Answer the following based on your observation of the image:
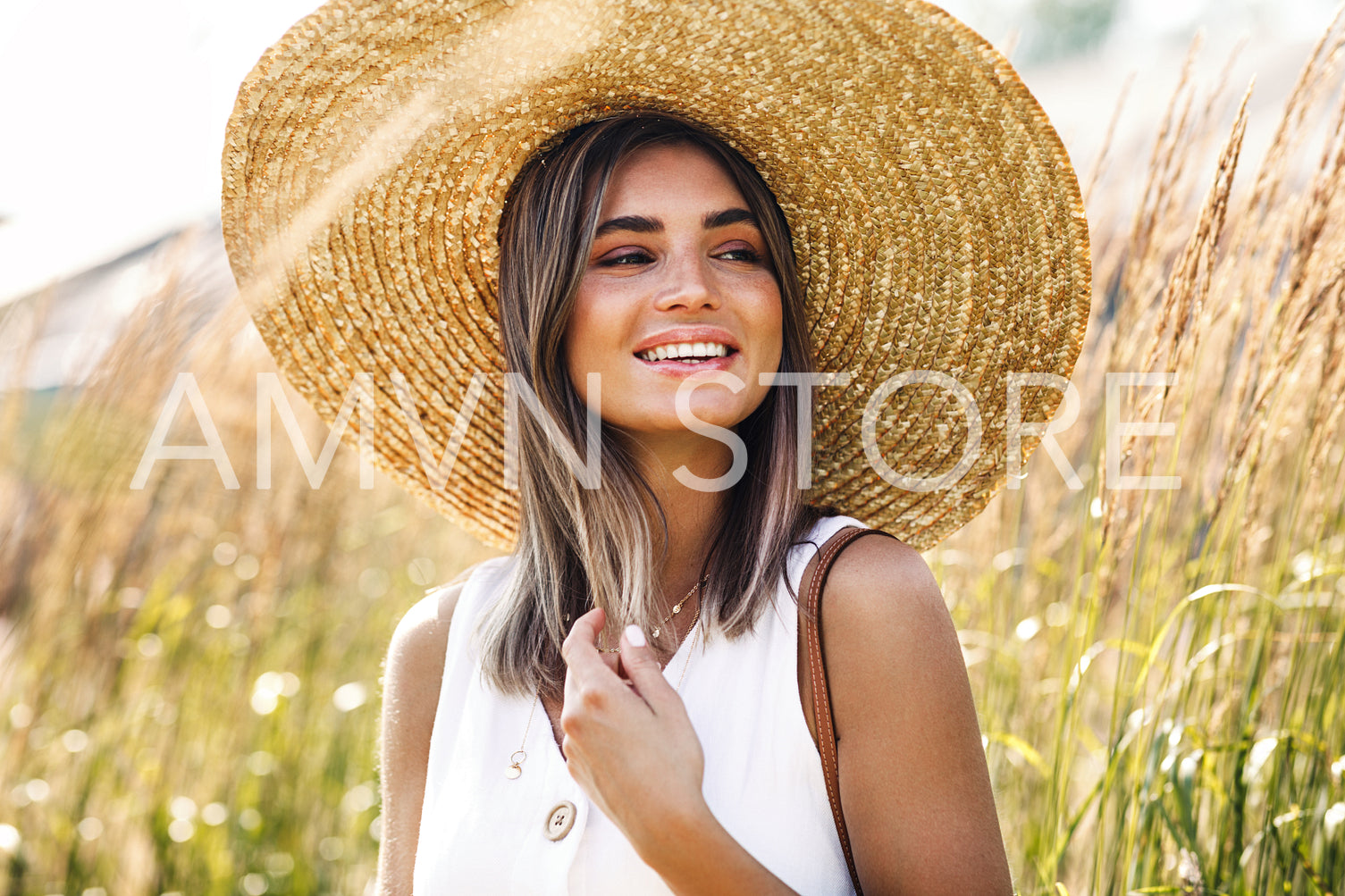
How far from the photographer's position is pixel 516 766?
1561 mm

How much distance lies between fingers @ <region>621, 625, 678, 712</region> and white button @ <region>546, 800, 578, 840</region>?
22 centimetres

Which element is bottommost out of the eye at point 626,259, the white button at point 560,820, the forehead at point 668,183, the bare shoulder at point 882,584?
the white button at point 560,820

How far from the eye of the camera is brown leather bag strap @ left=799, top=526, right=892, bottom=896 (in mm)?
1387

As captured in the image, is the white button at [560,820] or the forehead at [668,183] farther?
the forehead at [668,183]

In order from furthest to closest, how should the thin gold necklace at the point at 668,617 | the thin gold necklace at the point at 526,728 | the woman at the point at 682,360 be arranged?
1. the thin gold necklace at the point at 668,617
2. the thin gold necklace at the point at 526,728
3. the woman at the point at 682,360

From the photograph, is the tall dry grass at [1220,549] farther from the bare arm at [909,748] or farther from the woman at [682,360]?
the bare arm at [909,748]

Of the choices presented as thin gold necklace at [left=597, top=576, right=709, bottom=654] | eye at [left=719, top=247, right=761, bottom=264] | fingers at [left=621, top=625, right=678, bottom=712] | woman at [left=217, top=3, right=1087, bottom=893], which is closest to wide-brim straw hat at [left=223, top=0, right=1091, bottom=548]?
woman at [left=217, top=3, right=1087, bottom=893]

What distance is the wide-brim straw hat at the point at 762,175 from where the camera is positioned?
5.18 ft

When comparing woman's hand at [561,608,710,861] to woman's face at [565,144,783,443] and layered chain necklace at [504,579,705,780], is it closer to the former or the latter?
layered chain necklace at [504,579,705,780]

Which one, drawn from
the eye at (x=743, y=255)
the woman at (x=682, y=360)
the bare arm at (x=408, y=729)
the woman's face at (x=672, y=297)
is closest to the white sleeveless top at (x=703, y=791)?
the woman at (x=682, y=360)

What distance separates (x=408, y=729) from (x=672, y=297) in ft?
2.72

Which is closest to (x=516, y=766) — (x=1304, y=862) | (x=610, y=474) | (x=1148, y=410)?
(x=610, y=474)

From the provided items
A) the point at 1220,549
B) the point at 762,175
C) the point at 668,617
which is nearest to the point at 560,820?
the point at 668,617

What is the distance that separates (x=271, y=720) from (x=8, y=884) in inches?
27.9
